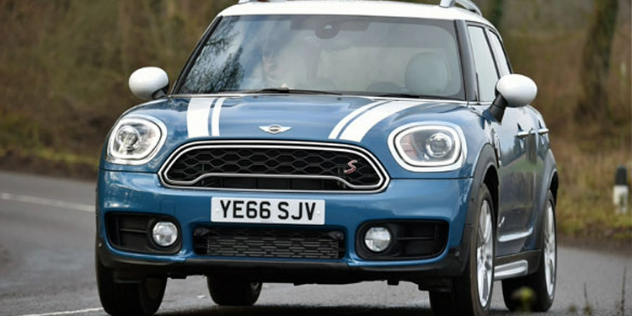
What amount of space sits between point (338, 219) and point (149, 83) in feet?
6.32

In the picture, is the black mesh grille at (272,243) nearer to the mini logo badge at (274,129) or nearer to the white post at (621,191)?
the mini logo badge at (274,129)

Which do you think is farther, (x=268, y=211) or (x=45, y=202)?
(x=45, y=202)

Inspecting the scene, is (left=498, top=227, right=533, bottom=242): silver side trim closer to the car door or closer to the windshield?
the car door

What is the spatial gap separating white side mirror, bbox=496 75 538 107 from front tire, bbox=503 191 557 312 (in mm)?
1520

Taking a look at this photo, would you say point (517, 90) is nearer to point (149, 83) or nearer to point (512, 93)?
point (512, 93)

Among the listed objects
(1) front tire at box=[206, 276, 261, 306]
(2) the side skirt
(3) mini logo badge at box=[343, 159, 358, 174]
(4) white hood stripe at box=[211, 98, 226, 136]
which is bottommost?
(1) front tire at box=[206, 276, 261, 306]

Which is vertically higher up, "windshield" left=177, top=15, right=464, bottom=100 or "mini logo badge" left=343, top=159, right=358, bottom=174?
"windshield" left=177, top=15, right=464, bottom=100

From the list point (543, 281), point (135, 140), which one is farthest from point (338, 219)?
point (543, 281)

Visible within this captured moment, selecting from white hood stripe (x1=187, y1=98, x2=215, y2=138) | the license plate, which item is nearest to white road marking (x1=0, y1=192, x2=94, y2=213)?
white hood stripe (x1=187, y1=98, x2=215, y2=138)

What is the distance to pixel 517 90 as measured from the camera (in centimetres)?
847

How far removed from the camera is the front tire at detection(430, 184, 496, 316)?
761 cm

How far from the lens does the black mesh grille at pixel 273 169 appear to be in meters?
7.32

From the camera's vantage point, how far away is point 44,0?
33062mm

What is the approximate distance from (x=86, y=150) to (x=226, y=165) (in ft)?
82.6
